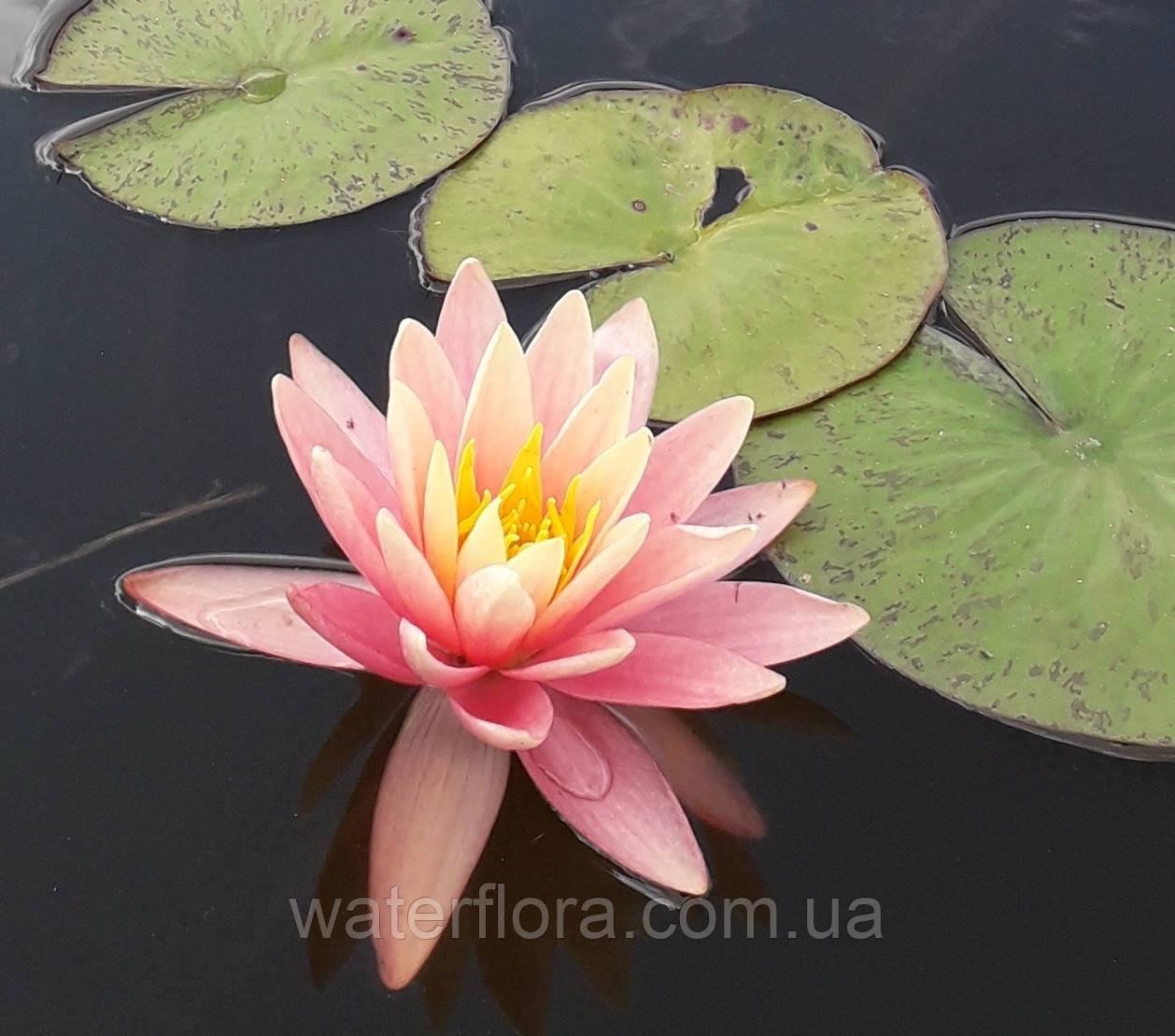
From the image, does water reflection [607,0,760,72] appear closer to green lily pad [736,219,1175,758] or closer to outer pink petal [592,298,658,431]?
green lily pad [736,219,1175,758]

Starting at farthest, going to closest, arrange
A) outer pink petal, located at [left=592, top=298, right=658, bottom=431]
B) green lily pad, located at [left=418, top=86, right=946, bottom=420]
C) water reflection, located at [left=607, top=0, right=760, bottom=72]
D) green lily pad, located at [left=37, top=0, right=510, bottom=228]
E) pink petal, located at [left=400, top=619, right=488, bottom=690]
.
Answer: water reflection, located at [left=607, top=0, right=760, bottom=72] → green lily pad, located at [left=37, top=0, right=510, bottom=228] → green lily pad, located at [left=418, top=86, right=946, bottom=420] → outer pink petal, located at [left=592, top=298, right=658, bottom=431] → pink petal, located at [left=400, top=619, right=488, bottom=690]

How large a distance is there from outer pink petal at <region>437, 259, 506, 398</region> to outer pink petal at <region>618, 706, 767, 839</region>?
530 mm

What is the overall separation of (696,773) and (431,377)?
2.09 feet

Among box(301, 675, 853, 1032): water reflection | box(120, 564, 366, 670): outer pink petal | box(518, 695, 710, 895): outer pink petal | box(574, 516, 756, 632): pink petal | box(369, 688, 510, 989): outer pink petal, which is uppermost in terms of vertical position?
box(574, 516, 756, 632): pink petal

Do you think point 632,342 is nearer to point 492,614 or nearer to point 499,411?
point 499,411

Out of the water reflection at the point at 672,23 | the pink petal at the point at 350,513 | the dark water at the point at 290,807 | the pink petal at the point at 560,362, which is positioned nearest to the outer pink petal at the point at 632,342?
the pink petal at the point at 560,362

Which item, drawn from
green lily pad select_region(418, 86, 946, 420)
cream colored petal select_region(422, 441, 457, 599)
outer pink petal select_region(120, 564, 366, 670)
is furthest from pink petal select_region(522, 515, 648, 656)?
green lily pad select_region(418, 86, 946, 420)

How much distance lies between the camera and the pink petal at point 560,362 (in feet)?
4.63

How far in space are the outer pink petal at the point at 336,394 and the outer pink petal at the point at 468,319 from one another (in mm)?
146

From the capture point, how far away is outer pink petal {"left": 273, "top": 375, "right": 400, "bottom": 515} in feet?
4.31

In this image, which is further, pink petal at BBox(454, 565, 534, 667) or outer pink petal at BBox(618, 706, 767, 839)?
outer pink petal at BBox(618, 706, 767, 839)

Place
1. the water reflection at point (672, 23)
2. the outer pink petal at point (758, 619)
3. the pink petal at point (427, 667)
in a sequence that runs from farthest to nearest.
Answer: the water reflection at point (672, 23) → the outer pink petal at point (758, 619) → the pink petal at point (427, 667)

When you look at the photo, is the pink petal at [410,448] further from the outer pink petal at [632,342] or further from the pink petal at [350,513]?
the outer pink petal at [632,342]

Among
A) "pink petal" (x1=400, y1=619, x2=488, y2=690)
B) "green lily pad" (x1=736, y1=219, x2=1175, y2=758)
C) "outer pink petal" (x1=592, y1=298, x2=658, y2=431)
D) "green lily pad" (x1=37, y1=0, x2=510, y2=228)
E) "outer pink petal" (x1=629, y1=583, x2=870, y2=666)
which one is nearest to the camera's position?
"pink petal" (x1=400, y1=619, x2=488, y2=690)
